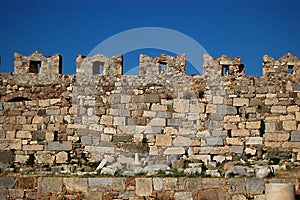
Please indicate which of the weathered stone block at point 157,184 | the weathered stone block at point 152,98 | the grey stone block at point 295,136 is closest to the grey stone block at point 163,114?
the weathered stone block at point 152,98

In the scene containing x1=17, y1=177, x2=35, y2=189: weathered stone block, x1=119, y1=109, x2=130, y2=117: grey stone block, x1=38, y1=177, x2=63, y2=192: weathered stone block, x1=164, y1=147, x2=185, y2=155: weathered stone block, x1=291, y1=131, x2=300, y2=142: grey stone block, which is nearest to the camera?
x1=38, y1=177, x2=63, y2=192: weathered stone block

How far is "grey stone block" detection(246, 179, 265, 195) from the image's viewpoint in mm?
9539

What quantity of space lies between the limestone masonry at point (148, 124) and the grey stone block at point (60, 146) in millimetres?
27

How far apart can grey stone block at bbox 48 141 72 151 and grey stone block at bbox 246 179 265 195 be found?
5.19 meters

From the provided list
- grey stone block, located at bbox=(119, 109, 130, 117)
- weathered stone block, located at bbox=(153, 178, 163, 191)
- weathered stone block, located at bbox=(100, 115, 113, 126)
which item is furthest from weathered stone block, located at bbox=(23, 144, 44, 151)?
weathered stone block, located at bbox=(153, 178, 163, 191)

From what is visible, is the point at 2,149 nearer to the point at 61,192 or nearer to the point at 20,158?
the point at 20,158

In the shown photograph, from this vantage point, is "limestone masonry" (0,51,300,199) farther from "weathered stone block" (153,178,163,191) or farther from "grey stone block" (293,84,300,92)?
"weathered stone block" (153,178,163,191)

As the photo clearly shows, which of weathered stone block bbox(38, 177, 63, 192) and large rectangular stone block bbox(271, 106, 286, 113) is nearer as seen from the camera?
weathered stone block bbox(38, 177, 63, 192)

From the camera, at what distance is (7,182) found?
33.3ft

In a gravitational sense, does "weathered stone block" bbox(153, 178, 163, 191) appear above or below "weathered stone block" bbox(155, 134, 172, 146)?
below

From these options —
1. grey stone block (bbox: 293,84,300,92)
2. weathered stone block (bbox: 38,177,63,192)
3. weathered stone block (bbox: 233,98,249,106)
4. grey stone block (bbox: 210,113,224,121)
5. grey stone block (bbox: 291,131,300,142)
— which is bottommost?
weathered stone block (bbox: 38,177,63,192)

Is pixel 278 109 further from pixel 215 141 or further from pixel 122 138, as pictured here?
pixel 122 138

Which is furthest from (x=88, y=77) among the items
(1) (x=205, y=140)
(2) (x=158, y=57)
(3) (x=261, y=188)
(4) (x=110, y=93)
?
(3) (x=261, y=188)

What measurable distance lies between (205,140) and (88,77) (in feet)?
12.5
